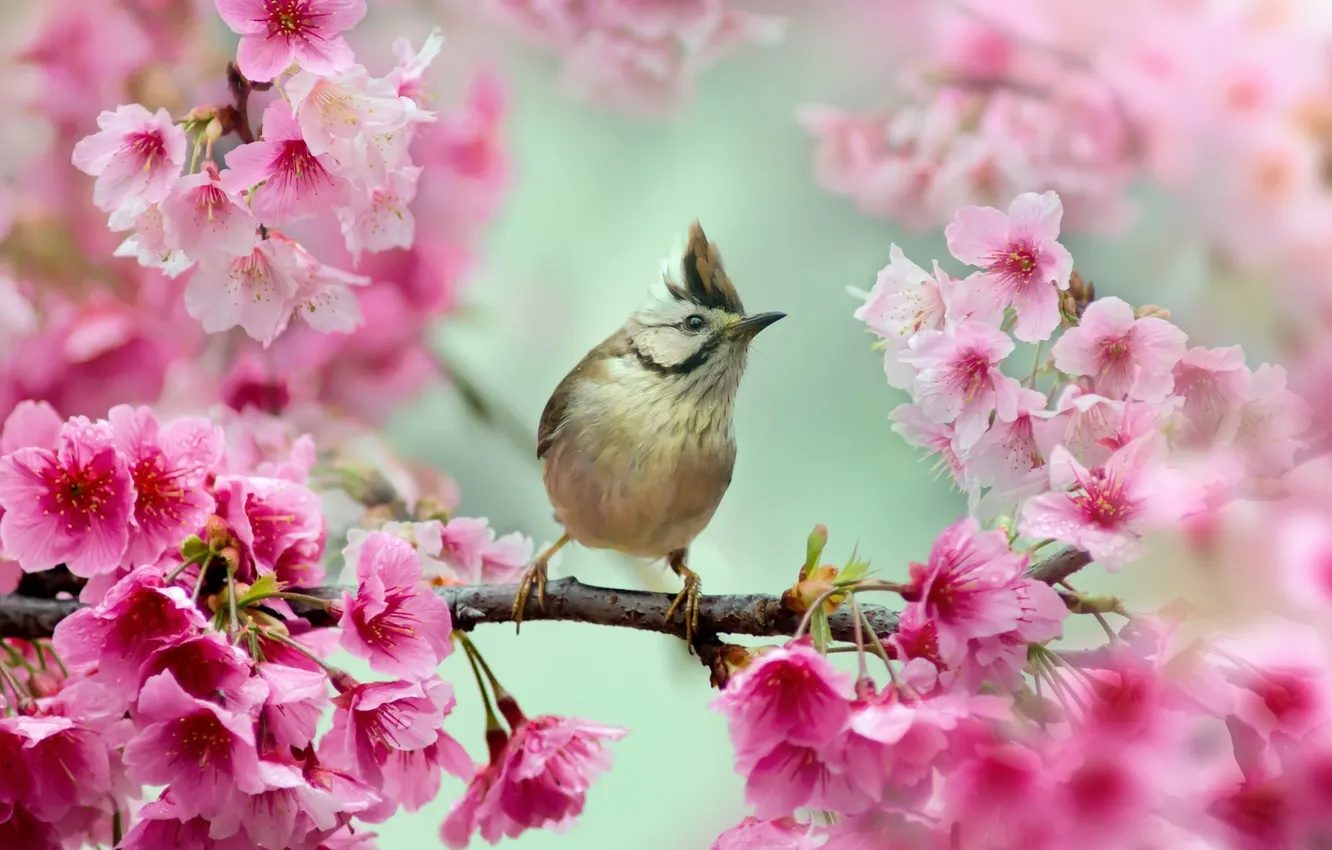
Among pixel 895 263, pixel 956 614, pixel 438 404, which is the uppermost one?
pixel 895 263

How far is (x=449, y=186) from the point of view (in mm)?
818

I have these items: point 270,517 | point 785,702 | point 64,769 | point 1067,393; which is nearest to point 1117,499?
point 1067,393

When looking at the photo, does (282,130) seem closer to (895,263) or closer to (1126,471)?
(895,263)

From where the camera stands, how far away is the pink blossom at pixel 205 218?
0.49 meters

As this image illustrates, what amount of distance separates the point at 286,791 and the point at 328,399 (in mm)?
433

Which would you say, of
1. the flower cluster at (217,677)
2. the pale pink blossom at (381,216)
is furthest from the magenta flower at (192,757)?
the pale pink blossom at (381,216)

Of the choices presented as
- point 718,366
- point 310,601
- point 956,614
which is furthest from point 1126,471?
point 310,601

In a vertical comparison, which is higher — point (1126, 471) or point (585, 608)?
point (1126, 471)

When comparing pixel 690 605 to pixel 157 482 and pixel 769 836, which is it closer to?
pixel 769 836

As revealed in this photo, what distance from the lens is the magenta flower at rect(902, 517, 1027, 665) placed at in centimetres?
42

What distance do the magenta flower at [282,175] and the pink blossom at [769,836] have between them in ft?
1.09

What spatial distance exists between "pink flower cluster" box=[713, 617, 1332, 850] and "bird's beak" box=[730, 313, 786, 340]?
0.21 meters

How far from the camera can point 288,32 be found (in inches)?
18.3

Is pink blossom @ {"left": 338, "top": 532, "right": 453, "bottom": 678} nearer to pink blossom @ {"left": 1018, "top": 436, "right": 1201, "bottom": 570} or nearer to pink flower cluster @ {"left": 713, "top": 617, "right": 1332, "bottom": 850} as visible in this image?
pink flower cluster @ {"left": 713, "top": 617, "right": 1332, "bottom": 850}
